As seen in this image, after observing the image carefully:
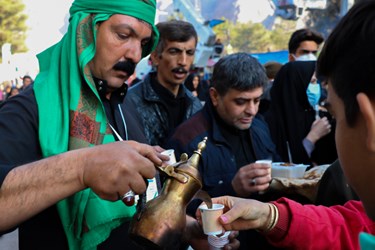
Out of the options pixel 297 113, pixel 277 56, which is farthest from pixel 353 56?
pixel 277 56

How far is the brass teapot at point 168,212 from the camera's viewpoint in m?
1.72

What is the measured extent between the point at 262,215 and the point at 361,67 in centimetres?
90

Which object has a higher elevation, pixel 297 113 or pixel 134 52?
pixel 134 52

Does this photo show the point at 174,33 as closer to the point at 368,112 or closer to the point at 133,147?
the point at 133,147

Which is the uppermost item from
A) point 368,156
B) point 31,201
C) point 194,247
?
point 368,156

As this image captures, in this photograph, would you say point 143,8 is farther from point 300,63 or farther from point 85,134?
point 300,63

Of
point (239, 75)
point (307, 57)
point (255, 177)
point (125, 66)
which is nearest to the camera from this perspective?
point (125, 66)

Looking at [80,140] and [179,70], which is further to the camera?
[179,70]

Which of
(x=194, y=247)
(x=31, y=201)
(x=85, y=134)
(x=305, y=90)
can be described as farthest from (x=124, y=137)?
(x=305, y=90)

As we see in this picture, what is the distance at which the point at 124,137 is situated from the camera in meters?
2.54

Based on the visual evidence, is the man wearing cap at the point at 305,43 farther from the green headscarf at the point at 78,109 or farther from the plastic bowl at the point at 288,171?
the green headscarf at the point at 78,109

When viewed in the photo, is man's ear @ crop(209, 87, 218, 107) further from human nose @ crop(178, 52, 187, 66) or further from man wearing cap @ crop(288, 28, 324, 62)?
man wearing cap @ crop(288, 28, 324, 62)

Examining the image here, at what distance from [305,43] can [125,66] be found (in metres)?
3.83

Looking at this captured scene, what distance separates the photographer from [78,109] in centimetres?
217
